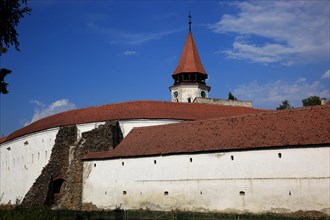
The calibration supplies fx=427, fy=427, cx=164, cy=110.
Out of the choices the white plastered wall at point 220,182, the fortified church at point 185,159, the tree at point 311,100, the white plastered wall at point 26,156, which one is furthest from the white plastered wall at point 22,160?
the tree at point 311,100

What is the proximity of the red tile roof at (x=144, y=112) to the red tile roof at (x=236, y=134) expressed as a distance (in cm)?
571

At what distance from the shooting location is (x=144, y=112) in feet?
139

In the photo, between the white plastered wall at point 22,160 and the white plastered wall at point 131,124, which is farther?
the white plastered wall at point 22,160

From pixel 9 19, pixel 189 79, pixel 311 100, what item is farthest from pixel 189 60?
pixel 9 19

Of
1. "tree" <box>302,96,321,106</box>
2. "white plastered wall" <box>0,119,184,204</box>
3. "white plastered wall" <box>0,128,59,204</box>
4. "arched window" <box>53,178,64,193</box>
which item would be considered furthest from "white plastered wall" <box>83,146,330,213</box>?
"tree" <box>302,96,321,106</box>

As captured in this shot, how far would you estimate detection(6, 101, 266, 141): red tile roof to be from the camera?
42.2 m

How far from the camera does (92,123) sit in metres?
43.2

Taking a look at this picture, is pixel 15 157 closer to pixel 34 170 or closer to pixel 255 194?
pixel 34 170

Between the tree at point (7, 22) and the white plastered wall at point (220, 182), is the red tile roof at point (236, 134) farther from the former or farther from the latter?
the tree at point (7, 22)

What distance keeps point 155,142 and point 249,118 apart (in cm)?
777

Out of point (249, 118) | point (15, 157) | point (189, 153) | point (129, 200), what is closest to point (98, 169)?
Answer: point (129, 200)

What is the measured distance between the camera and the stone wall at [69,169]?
37.1 metres

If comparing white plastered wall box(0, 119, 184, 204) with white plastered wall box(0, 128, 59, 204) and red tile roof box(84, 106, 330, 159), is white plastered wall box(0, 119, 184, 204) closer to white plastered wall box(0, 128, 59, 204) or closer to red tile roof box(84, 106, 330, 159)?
white plastered wall box(0, 128, 59, 204)

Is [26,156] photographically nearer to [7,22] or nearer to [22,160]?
[22,160]
